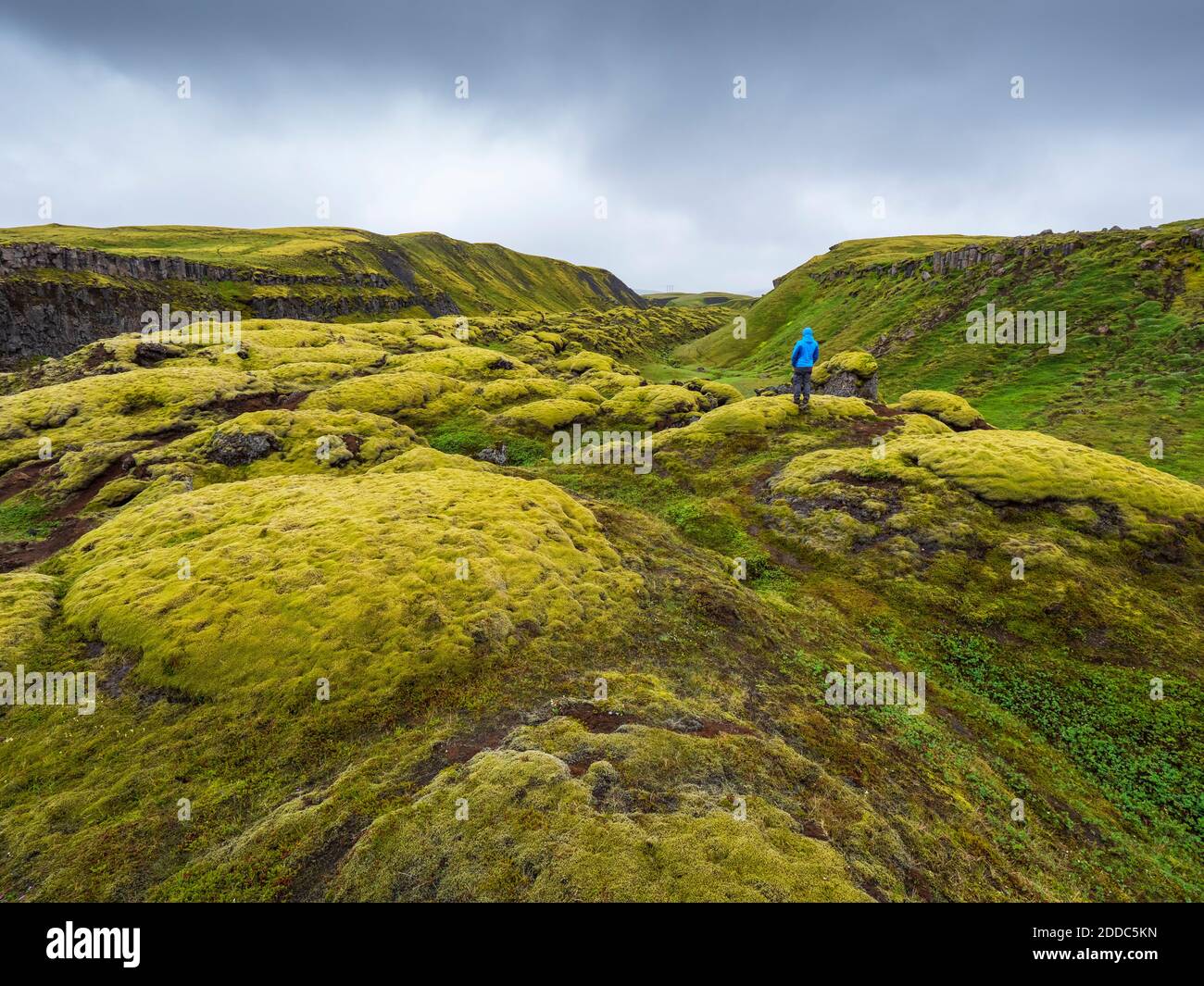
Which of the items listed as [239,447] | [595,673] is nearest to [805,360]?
[595,673]

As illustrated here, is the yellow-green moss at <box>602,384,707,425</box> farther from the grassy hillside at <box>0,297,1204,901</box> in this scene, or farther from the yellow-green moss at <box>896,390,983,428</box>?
the yellow-green moss at <box>896,390,983,428</box>

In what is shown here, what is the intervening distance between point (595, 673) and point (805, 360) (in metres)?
32.1

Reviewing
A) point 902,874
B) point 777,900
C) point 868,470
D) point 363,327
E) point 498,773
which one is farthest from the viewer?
point 363,327

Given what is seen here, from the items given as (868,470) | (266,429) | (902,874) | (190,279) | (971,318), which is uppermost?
(190,279)

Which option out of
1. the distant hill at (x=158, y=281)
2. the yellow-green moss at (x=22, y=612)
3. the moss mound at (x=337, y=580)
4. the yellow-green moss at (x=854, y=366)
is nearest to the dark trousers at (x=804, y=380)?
the yellow-green moss at (x=854, y=366)

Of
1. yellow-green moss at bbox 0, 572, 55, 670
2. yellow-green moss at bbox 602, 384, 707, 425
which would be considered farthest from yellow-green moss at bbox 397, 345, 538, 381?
yellow-green moss at bbox 0, 572, 55, 670

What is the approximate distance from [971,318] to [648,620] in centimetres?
9258

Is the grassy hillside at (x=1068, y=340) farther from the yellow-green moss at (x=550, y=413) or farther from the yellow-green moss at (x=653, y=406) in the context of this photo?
the yellow-green moss at (x=550, y=413)

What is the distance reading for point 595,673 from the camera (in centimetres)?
1544

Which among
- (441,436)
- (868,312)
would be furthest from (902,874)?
(868,312)

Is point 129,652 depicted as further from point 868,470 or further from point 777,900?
point 868,470

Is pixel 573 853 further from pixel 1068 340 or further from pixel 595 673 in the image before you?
pixel 1068 340

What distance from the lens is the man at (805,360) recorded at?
124 ft

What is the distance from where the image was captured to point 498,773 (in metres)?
10.3
